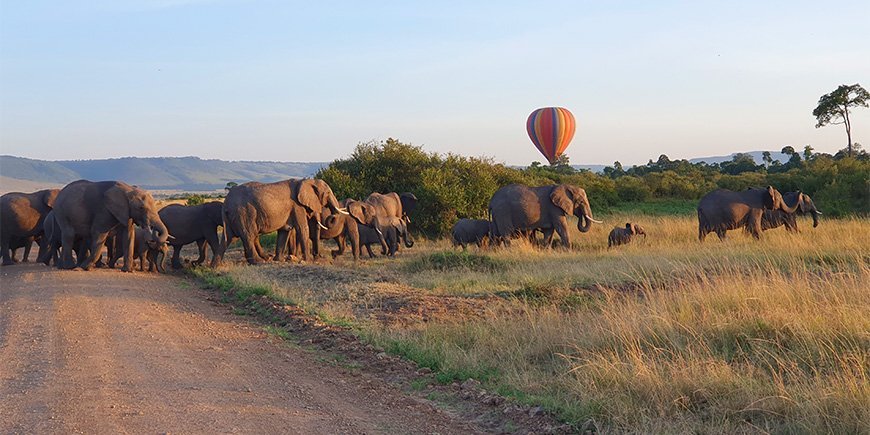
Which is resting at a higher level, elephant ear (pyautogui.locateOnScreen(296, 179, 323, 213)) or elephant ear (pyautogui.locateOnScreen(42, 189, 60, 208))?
elephant ear (pyautogui.locateOnScreen(42, 189, 60, 208))

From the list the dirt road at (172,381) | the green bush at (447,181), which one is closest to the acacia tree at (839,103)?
the green bush at (447,181)

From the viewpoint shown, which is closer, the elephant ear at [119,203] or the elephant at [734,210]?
the elephant ear at [119,203]

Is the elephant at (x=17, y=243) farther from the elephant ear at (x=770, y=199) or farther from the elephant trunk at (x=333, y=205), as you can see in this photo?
the elephant ear at (x=770, y=199)

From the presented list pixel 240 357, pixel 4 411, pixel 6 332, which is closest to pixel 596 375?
pixel 240 357

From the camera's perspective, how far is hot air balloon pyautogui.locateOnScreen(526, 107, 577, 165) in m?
42.0

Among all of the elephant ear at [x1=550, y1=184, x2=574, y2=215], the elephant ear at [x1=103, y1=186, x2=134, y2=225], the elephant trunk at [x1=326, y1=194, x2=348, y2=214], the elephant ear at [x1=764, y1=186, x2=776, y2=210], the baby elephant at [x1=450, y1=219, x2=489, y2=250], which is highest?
the elephant ear at [x1=103, y1=186, x2=134, y2=225]

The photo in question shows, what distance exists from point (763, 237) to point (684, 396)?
1722 centimetres

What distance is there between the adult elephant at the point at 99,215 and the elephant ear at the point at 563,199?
10307 mm

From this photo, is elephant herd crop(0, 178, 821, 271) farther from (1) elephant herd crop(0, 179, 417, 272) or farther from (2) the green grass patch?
(2) the green grass patch

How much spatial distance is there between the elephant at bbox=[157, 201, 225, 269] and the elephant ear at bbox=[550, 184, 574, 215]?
8.91 meters

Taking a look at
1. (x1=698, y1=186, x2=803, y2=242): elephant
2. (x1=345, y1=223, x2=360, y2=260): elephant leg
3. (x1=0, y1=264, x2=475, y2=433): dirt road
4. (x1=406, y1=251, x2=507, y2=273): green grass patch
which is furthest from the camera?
(x1=698, y1=186, x2=803, y2=242): elephant

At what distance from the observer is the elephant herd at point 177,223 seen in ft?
62.5

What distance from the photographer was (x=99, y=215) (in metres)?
19.1

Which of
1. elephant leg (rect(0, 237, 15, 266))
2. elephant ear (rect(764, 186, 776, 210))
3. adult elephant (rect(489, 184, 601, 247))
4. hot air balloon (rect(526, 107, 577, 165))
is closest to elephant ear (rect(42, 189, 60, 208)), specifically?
elephant leg (rect(0, 237, 15, 266))
